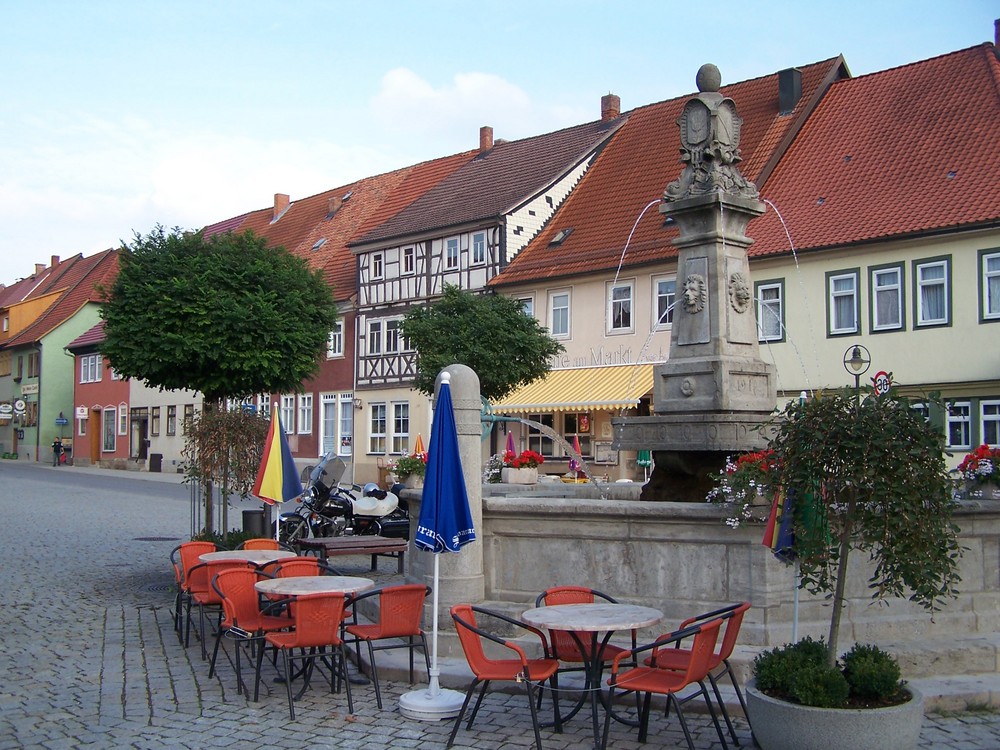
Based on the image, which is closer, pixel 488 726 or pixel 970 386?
pixel 488 726

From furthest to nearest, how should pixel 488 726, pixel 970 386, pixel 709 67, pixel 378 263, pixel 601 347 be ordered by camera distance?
1. pixel 378 263
2. pixel 601 347
3. pixel 970 386
4. pixel 709 67
5. pixel 488 726

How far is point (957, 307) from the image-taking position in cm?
2234

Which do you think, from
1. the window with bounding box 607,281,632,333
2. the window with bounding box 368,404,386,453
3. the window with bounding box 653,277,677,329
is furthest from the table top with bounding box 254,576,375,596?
the window with bounding box 368,404,386,453

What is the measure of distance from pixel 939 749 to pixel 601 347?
2343 cm

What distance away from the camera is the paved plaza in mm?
6555

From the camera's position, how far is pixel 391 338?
36.1 meters

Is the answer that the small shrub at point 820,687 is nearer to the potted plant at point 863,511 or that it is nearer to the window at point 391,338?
the potted plant at point 863,511

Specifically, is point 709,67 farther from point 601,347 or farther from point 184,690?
point 601,347

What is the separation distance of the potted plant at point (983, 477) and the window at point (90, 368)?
163 feet

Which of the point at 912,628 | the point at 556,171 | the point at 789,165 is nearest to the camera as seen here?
the point at 912,628

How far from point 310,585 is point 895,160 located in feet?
68.9

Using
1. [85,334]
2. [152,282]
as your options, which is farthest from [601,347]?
[85,334]

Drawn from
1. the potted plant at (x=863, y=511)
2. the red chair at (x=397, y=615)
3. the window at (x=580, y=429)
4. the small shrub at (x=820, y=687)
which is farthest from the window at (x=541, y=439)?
the small shrub at (x=820, y=687)

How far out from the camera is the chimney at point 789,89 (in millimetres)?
28422
